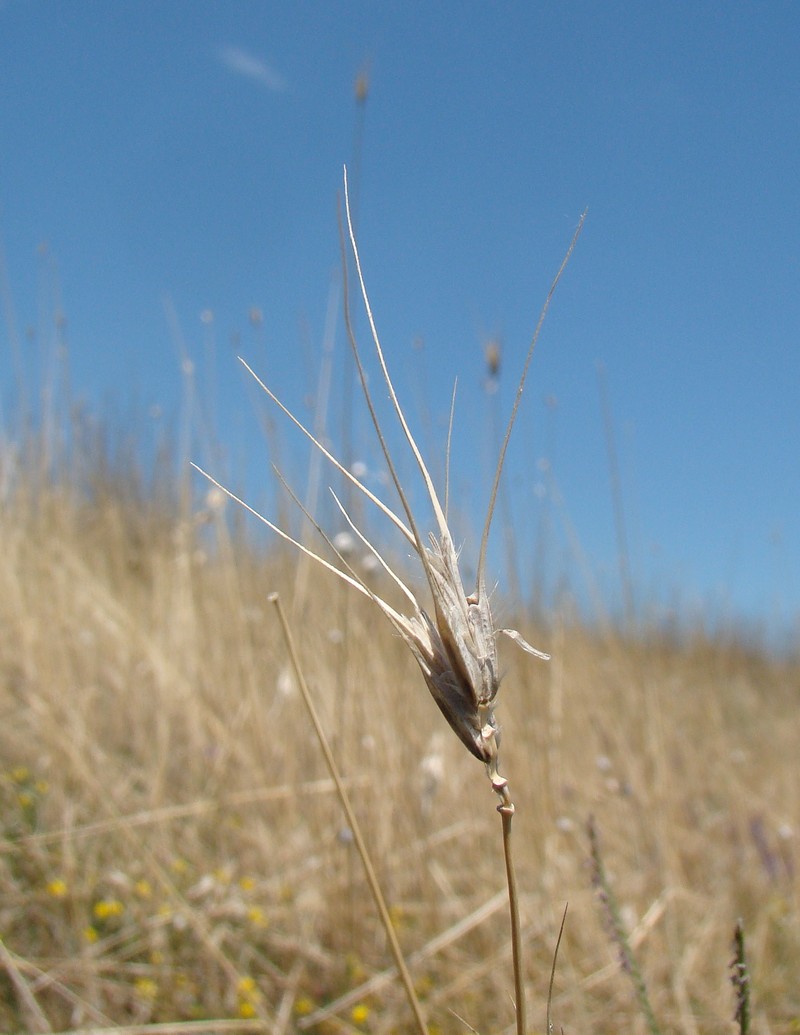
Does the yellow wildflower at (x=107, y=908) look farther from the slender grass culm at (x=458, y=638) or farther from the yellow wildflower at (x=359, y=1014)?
the slender grass culm at (x=458, y=638)

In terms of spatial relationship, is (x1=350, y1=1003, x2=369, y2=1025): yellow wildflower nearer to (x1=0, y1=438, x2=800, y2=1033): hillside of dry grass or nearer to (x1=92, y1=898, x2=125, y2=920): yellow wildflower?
(x1=0, y1=438, x2=800, y2=1033): hillside of dry grass

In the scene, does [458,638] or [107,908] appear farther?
[107,908]

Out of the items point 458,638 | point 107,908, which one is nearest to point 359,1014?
point 107,908

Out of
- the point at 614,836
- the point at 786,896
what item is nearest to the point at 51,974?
the point at 614,836

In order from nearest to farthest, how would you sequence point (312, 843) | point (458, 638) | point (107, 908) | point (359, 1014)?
1. point (458, 638)
2. point (359, 1014)
3. point (107, 908)
4. point (312, 843)

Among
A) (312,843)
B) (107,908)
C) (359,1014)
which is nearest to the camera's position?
(359,1014)

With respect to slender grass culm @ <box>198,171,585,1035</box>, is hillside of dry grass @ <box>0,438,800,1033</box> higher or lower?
lower

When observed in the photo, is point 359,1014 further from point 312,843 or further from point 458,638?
point 458,638

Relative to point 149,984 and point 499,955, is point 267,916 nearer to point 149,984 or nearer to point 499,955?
point 149,984

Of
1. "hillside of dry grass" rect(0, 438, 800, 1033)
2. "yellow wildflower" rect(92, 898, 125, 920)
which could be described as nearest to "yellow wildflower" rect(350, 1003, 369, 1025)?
"hillside of dry grass" rect(0, 438, 800, 1033)
